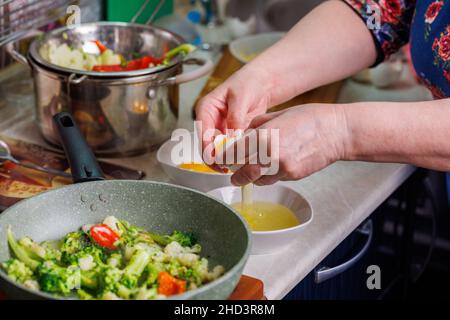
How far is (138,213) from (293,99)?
69cm

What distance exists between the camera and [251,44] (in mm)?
1889

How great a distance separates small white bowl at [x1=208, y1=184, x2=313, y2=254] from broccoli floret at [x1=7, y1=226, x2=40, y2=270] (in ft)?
1.08

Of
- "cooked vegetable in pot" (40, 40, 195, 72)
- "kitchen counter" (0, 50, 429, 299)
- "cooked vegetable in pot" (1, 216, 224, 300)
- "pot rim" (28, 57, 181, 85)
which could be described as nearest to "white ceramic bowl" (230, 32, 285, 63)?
"kitchen counter" (0, 50, 429, 299)

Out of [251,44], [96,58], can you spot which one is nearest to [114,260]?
[96,58]

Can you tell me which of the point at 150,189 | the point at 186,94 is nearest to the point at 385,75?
the point at 186,94

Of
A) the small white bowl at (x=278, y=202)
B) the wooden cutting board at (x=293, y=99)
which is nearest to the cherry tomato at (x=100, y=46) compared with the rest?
the wooden cutting board at (x=293, y=99)

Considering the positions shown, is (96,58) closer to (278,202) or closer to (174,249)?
(278,202)

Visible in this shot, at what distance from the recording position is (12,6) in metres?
1.55

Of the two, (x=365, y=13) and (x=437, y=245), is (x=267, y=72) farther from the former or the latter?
(x=437, y=245)

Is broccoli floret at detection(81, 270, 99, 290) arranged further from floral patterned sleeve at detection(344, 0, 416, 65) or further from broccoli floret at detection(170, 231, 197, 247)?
floral patterned sleeve at detection(344, 0, 416, 65)

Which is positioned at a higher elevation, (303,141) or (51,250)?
(303,141)

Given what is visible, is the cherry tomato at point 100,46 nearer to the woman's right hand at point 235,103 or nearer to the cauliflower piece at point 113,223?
the woman's right hand at point 235,103

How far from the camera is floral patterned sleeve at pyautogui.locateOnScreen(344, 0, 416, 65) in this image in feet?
4.77
